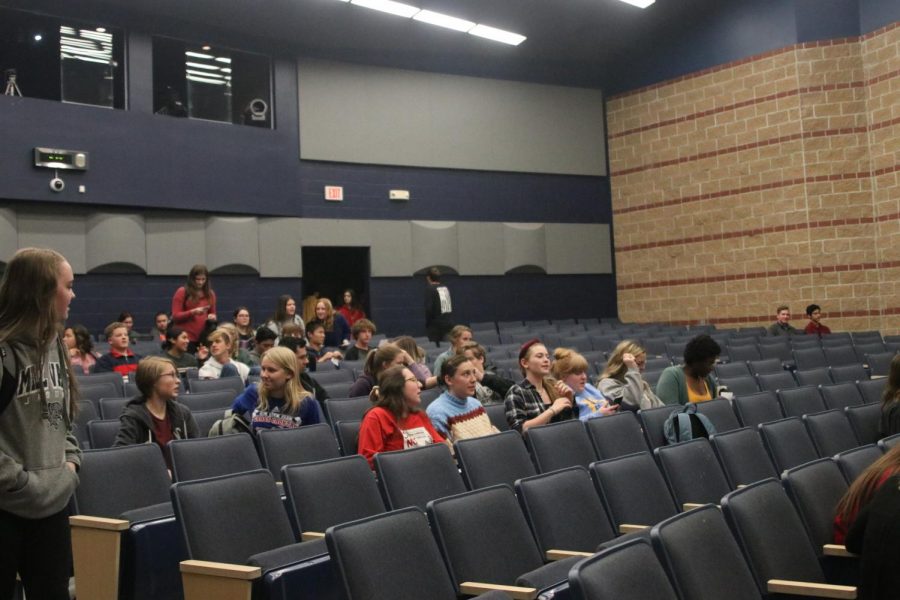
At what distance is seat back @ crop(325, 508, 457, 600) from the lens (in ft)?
7.33

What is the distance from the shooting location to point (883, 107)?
39.6ft

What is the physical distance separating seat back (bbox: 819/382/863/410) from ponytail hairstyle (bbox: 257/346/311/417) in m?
3.52

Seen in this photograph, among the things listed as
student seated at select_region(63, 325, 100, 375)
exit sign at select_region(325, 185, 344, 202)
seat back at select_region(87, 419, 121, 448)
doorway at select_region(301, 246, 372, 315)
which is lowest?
seat back at select_region(87, 419, 121, 448)

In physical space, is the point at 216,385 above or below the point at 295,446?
above

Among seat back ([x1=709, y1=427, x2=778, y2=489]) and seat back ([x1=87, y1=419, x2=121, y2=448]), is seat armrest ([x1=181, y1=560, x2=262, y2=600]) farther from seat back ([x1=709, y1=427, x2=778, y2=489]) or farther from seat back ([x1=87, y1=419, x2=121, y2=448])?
seat back ([x1=709, y1=427, x2=778, y2=489])

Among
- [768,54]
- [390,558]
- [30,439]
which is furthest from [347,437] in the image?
[768,54]

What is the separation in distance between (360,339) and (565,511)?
5.04 metres

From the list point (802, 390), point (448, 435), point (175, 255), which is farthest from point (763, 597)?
point (175, 255)

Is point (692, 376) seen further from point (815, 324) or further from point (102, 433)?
point (815, 324)

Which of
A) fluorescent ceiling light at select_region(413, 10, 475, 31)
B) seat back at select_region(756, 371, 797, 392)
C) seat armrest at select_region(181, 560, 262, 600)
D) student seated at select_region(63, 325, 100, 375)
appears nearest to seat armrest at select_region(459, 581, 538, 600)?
seat armrest at select_region(181, 560, 262, 600)

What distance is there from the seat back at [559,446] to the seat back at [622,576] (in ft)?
6.52

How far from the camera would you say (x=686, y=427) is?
459 centimetres

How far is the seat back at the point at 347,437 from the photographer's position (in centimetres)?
441

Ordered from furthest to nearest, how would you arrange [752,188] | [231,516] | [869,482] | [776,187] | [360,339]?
[752,188] < [776,187] < [360,339] < [231,516] < [869,482]
